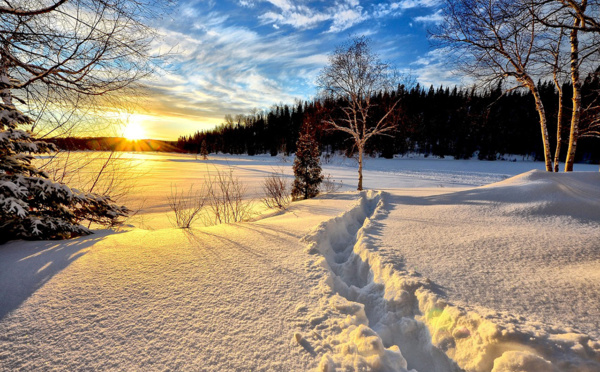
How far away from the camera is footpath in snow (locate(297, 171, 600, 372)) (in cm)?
136

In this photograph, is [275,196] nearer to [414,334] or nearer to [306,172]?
[306,172]

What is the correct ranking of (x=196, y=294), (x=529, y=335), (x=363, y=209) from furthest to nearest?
(x=363, y=209) < (x=196, y=294) < (x=529, y=335)

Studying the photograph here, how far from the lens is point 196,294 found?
1868 mm

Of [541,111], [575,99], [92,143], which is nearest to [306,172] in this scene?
[92,143]

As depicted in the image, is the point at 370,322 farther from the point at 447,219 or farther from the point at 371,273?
the point at 447,219

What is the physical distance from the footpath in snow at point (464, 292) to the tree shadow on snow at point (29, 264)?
2.18 meters

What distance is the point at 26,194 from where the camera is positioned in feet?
8.95

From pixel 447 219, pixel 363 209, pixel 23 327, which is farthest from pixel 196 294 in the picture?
pixel 363 209

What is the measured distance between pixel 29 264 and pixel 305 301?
8.69 ft

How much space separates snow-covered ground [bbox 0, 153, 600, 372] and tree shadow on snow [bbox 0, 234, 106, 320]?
0.02 metres

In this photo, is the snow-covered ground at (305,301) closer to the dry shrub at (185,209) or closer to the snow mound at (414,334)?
the snow mound at (414,334)

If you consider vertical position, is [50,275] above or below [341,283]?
above

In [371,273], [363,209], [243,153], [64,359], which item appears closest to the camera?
[64,359]

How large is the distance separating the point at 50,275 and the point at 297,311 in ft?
7.18
